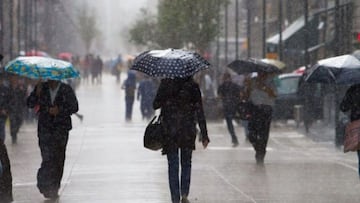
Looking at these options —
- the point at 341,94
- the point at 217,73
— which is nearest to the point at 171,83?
the point at 341,94

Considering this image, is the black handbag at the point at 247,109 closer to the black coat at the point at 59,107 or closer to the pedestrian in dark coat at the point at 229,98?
the pedestrian in dark coat at the point at 229,98

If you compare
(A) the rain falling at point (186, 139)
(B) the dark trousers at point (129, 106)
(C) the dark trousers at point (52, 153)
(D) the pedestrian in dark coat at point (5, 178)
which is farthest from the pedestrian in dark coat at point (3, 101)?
(B) the dark trousers at point (129, 106)

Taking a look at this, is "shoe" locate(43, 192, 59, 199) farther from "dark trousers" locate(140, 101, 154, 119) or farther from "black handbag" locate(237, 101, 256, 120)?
"dark trousers" locate(140, 101, 154, 119)

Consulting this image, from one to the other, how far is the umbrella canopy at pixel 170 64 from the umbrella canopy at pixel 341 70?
1.99m

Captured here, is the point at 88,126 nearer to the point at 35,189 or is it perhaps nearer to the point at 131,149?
the point at 131,149

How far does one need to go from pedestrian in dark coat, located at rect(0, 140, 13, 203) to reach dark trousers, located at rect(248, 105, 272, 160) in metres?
7.68

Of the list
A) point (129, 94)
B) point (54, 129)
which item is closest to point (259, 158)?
point (54, 129)

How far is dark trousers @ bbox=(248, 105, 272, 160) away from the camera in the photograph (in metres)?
21.3

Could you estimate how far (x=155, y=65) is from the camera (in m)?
14.4

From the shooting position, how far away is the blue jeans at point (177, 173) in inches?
551

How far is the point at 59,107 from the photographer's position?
15539mm

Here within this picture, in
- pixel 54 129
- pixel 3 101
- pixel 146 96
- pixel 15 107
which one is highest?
pixel 54 129

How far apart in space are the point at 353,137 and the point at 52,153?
384 cm

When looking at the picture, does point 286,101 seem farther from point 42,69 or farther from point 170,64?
point 170,64
